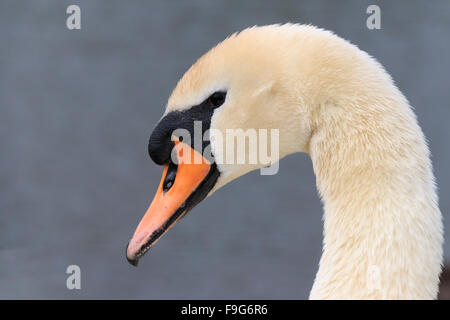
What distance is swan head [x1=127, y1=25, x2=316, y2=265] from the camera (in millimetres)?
1665

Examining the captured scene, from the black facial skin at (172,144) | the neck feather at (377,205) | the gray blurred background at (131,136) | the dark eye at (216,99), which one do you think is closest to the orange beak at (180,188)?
the black facial skin at (172,144)

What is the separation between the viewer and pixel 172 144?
69.6 inches

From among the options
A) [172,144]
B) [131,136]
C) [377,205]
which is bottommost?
[377,205]

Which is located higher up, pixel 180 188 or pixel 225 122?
pixel 225 122

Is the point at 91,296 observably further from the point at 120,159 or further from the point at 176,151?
the point at 176,151

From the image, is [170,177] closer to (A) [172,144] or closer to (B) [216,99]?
(A) [172,144]

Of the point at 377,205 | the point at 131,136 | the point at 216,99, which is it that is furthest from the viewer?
the point at 131,136

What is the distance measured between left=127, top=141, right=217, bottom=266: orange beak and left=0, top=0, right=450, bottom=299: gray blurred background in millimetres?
2893

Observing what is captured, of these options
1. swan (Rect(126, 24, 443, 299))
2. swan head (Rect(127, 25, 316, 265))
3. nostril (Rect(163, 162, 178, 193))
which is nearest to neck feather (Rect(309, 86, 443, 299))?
swan (Rect(126, 24, 443, 299))

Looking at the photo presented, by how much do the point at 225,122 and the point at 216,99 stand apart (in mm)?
66

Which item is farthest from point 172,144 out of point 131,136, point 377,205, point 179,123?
point 131,136

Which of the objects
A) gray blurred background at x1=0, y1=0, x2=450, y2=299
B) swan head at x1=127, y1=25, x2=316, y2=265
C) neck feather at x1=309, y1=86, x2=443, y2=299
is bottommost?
neck feather at x1=309, y1=86, x2=443, y2=299

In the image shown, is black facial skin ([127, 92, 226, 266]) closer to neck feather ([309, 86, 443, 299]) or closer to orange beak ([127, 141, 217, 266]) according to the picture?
orange beak ([127, 141, 217, 266])

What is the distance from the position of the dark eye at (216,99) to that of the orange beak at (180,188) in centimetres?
13
